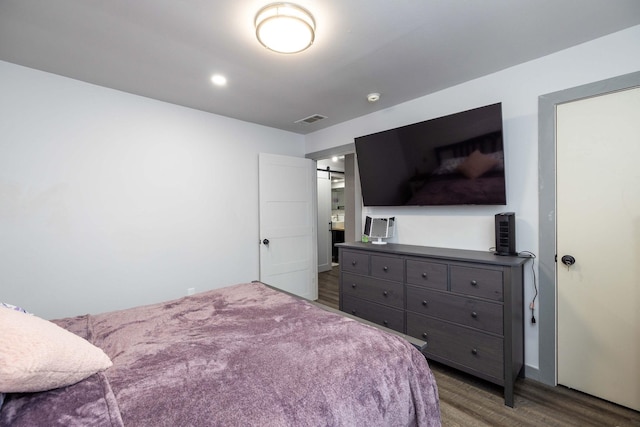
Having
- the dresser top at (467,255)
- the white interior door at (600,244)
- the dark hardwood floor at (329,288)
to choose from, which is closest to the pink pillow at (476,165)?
the white interior door at (600,244)

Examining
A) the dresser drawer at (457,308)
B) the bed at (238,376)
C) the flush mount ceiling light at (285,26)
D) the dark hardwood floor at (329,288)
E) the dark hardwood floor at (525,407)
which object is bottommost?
the dark hardwood floor at (525,407)

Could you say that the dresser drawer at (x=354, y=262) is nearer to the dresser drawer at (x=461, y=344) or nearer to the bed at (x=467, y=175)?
the dresser drawer at (x=461, y=344)

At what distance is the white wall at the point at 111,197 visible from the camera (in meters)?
2.21

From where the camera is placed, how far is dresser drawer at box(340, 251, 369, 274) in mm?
2783

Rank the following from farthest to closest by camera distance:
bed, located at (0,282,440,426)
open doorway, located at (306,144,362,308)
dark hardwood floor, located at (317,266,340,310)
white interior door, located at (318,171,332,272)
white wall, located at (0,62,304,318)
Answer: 1. white interior door, located at (318,171,332,272)
2. dark hardwood floor, located at (317,266,340,310)
3. open doorway, located at (306,144,362,308)
4. white wall, located at (0,62,304,318)
5. bed, located at (0,282,440,426)

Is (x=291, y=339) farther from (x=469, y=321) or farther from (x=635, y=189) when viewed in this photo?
(x=635, y=189)

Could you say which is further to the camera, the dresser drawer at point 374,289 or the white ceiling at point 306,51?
the dresser drawer at point 374,289

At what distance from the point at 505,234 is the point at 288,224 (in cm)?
262

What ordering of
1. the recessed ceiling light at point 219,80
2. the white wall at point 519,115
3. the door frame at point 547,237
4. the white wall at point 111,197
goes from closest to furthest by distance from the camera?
the white wall at point 519,115 < the door frame at point 547,237 < the white wall at point 111,197 < the recessed ceiling light at point 219,80

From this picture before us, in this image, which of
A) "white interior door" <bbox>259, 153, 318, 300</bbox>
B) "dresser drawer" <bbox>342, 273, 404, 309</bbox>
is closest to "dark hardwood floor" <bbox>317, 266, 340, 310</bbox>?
"white interior door" <bbox>259, 153, 318, 300</bbox>

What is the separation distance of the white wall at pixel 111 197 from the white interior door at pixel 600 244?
10.6ft

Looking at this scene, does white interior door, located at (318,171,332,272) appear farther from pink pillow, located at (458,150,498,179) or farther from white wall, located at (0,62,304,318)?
pink pillow, located at (458,150,498,179)

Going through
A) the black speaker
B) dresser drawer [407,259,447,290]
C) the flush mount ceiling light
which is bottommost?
dresser drawer [407,259,447,290]

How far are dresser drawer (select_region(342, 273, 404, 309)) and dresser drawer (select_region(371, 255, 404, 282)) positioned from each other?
5 centimetres
